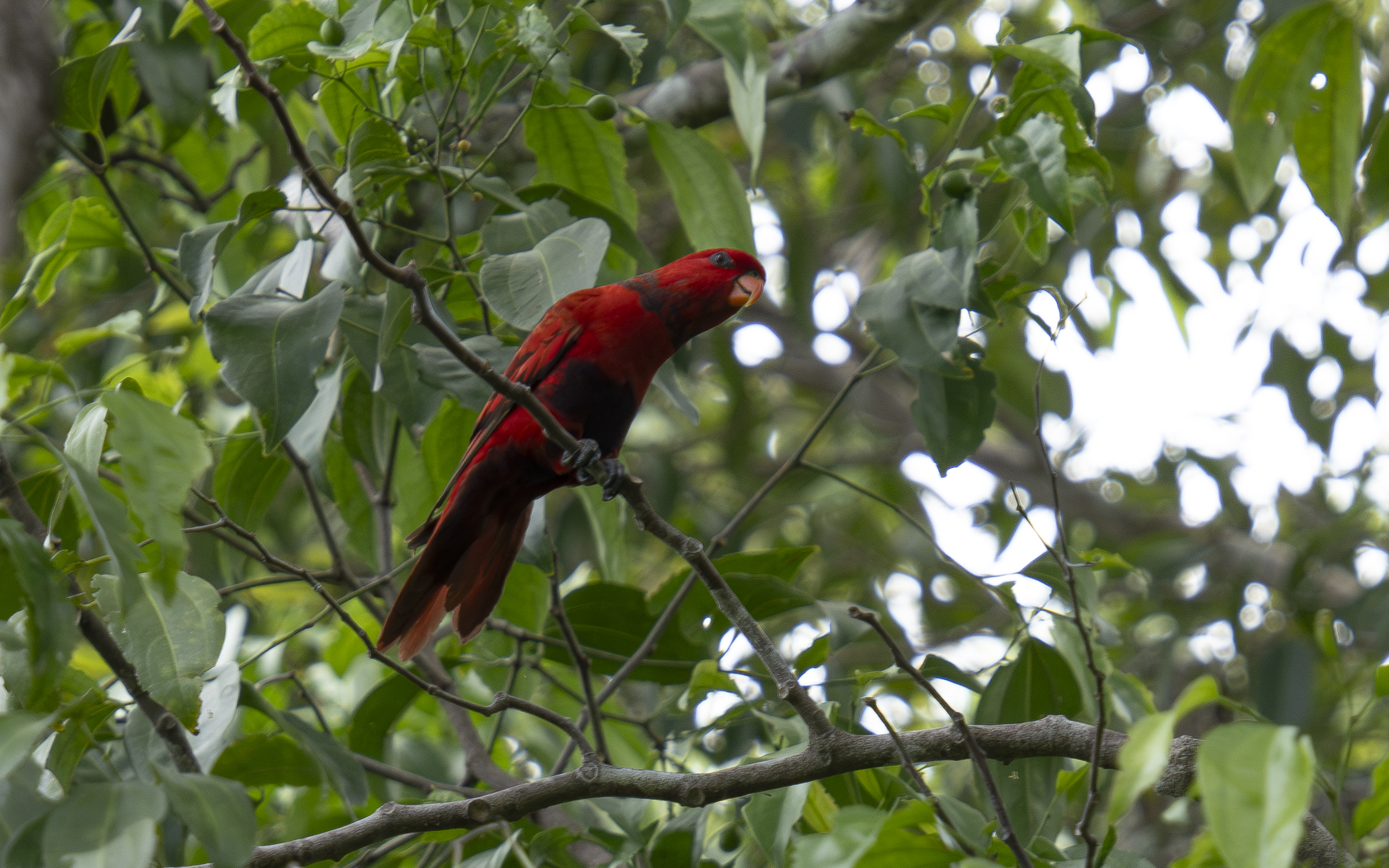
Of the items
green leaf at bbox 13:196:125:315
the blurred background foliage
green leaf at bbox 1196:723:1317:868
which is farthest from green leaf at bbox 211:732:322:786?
green leaf at bbox 1196:723:1317:868

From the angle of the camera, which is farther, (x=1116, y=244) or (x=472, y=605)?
(x=1116, y=244)

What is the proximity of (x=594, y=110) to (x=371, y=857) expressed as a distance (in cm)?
162

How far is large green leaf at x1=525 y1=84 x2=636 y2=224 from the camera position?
254 centimetres

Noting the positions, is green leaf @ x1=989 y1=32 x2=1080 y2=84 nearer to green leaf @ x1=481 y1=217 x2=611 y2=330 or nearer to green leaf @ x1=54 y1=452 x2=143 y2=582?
green leaf @ x1=481 y1=217 x2=611 y2=330

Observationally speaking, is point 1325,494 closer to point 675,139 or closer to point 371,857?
point 675,139

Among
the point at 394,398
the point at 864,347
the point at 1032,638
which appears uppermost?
the point at 394,398

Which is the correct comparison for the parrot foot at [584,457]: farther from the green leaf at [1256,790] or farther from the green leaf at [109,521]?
the green leaf at [1256,790]

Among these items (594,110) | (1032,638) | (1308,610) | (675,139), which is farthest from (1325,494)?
(594,110)

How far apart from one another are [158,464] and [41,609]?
252 millimetres

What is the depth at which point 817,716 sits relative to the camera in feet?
5.41

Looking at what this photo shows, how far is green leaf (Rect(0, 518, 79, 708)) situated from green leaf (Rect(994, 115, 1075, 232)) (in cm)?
167

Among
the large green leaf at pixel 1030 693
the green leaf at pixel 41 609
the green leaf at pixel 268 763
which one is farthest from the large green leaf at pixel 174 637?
the large green leaf at pixel 1030 693

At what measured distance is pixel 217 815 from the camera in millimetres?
1161

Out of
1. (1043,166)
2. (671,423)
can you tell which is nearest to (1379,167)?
(1043,166)
